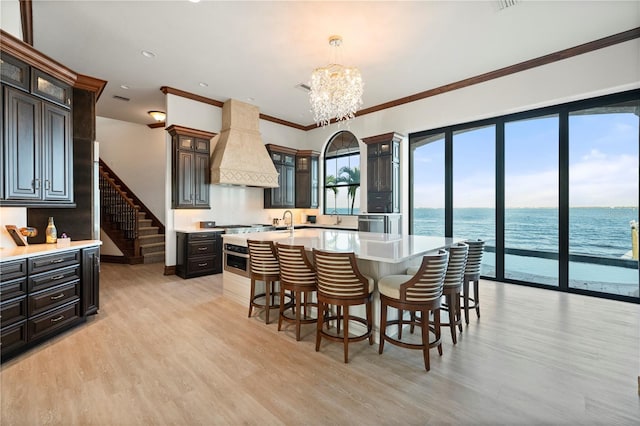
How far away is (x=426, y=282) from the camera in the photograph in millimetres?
2318

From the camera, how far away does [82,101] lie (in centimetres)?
394

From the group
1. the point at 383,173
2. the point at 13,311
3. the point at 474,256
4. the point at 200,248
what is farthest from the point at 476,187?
the point at 13,311

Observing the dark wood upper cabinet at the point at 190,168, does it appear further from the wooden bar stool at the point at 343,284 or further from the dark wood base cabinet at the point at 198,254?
the wooden bar stool at the point at 343,284

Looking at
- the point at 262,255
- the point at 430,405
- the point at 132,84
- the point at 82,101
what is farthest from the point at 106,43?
the point at 430,405

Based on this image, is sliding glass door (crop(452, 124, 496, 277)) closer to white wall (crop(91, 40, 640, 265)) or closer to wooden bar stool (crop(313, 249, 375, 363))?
white wall (crop(91, 40, 640, 265))

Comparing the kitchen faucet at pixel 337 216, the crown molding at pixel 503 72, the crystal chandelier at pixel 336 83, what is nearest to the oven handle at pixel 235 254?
the crystal chandelier at pixel 336 83

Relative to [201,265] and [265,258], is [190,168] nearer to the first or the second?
[201,265]

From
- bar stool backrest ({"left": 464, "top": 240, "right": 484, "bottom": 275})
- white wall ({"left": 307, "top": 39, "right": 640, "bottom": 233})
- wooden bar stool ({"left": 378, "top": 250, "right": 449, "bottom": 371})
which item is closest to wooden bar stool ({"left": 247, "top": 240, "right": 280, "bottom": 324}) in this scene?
wooden bar stool ({"left": 378, "top": 250, "right": 449, "bottom": 371})

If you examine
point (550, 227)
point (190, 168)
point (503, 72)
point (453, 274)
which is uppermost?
point (503, 72)

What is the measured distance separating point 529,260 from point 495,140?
221 cm

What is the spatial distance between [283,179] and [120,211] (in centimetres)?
417

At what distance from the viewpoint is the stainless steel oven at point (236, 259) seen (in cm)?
384

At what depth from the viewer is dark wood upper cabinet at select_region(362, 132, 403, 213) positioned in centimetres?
593

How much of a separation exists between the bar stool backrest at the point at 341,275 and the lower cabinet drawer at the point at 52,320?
2.71m
